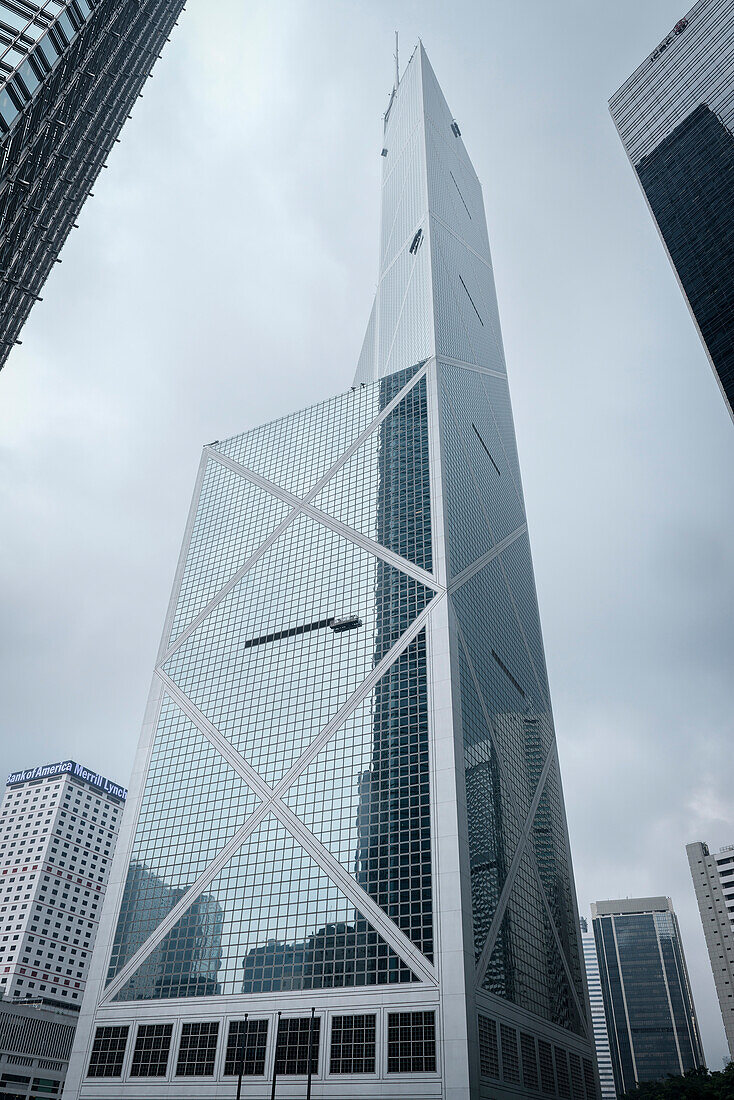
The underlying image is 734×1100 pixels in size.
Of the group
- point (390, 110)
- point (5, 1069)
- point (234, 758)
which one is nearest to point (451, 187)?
point (390, 110)

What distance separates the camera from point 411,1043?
4931cm

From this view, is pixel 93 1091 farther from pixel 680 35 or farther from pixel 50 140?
pixel 680 35

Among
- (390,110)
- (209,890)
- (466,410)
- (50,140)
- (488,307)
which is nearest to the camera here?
(50,140)

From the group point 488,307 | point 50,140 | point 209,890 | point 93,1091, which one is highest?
point 488,307

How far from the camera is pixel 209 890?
206ft

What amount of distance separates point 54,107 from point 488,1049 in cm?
5601

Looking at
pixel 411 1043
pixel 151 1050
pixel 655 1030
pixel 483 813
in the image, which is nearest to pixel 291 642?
pixel 483 813

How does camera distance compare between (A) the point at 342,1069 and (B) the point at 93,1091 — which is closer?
(A) the point at 342,1069

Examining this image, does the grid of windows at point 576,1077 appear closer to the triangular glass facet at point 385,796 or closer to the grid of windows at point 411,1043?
the grid of windows at point 411,1043

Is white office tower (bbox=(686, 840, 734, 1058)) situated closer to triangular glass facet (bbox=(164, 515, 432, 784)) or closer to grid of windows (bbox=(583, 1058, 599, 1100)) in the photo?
grid of windows (bbox=(583, 1058, 599, 1100))

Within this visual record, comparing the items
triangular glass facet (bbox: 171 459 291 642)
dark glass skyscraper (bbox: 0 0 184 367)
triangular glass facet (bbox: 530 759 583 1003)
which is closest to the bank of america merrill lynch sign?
triangular glass facet (bbox: 171 459 291 642)

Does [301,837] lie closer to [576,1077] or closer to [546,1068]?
[546,1068]

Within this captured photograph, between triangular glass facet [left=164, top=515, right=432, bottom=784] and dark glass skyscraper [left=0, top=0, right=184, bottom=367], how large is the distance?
37482mm

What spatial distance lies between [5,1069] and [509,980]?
63.2 m
